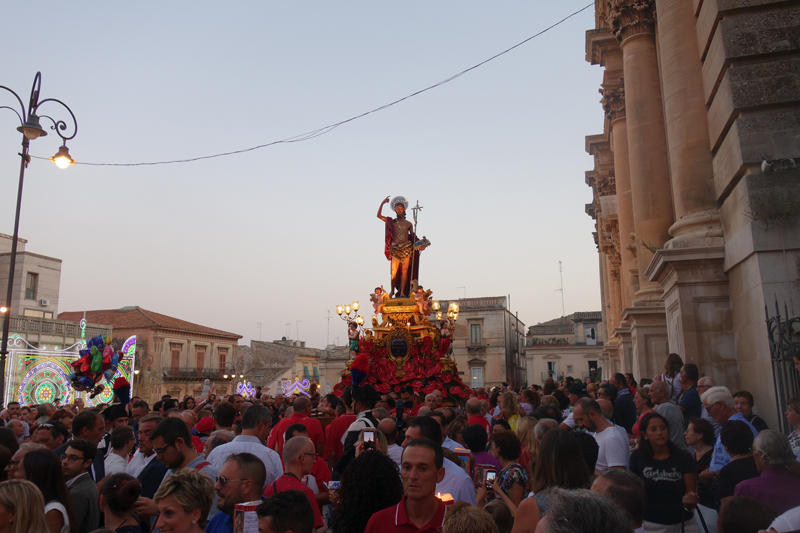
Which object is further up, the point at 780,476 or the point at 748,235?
the point at 748,235

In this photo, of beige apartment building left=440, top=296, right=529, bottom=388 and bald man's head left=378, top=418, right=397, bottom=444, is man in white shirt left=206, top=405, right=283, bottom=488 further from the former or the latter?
beige apartment building left=440, top=296, right=529, bottom=388

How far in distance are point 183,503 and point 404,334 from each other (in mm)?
17540

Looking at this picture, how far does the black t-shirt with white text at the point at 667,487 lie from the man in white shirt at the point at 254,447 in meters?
3.05

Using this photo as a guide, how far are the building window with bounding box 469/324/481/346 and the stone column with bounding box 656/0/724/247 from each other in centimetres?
4740

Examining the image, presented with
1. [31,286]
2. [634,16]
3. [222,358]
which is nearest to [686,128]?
[634,16]

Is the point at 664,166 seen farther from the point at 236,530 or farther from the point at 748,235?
the point at 236,530

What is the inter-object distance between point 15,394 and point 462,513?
2166cm

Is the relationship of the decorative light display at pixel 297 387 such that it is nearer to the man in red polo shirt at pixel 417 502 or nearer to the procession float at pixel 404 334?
the procession float at pixel 404 334

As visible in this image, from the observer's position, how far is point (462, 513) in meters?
2.93

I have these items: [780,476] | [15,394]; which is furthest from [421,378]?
[780,476]

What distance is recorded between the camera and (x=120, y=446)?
564 centimetres

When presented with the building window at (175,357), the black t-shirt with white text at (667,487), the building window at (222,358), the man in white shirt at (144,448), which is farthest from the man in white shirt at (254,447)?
the building window at (222,358)

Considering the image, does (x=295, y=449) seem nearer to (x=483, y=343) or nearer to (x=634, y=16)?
(x=634, y=16)

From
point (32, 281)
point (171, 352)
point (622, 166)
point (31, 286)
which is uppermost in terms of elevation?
point (32, 281)
